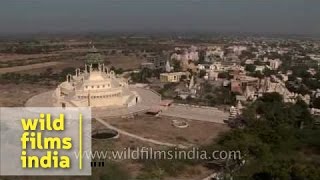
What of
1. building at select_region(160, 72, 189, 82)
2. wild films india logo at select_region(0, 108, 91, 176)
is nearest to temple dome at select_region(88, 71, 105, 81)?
wild films india logo at select_region(0, 108, 91, 176)

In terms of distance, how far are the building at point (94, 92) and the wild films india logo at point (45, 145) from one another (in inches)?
118

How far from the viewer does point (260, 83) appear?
56.0 metres

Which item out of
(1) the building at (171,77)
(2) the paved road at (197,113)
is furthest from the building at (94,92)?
(1) the building at (171,77)

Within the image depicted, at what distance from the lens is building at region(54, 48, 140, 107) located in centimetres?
4200

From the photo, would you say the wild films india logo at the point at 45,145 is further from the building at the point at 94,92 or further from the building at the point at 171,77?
the building at the point at 171,77

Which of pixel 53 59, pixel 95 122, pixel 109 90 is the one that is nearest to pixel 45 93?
pixel 109 90

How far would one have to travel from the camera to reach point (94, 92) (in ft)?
138

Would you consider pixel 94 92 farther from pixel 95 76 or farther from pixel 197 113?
pixel 197 113

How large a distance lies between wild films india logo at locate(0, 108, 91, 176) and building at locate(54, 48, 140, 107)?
2.99 metres

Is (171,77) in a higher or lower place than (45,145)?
higher

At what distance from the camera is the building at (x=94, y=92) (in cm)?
4200

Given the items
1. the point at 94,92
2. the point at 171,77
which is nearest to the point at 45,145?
the point at 94,92

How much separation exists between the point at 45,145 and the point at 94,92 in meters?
13.6

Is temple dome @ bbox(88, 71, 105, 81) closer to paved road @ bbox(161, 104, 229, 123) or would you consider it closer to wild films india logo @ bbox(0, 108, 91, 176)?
wild films india logo @ bbox(0, 108, 91, 176)
